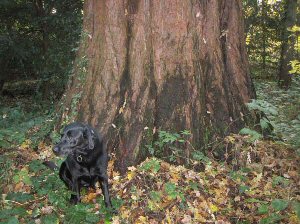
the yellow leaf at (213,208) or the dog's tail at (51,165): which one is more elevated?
the dog's tail at (51,165)

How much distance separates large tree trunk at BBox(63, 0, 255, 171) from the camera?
4.61 meters

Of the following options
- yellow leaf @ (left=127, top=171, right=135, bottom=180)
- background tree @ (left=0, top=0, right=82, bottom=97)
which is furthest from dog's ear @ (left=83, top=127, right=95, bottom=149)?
background tree @ (left=0, top=0, right=82, bottom=97)

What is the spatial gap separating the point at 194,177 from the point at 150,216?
0.81 metres

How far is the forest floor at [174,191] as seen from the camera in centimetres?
397

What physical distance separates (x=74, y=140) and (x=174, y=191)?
136 centimetres

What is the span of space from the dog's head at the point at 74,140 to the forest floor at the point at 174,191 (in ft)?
2.59

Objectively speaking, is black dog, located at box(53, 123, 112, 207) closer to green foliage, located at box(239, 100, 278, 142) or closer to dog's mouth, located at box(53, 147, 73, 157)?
dog's mouth, located at box(53, 147, 73, 157)

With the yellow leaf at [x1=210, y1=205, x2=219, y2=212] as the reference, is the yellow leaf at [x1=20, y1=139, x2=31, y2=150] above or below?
above

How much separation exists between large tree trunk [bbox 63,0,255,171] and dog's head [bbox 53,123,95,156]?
90 centimetres

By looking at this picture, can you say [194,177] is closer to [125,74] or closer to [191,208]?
[191,208]

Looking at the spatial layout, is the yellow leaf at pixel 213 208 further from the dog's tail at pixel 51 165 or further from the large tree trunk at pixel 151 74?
the dog's tail at pixel 51 165

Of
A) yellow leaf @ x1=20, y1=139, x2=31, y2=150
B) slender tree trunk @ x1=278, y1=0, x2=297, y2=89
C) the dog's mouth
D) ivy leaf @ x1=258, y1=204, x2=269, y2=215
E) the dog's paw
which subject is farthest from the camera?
slender tree trunk @ x1=278, y1=0, x2=297, y2=89

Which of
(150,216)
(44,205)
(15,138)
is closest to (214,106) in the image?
(150,216)

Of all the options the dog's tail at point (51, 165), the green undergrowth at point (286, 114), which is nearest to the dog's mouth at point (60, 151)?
the dog's tail at point (51, 165)
